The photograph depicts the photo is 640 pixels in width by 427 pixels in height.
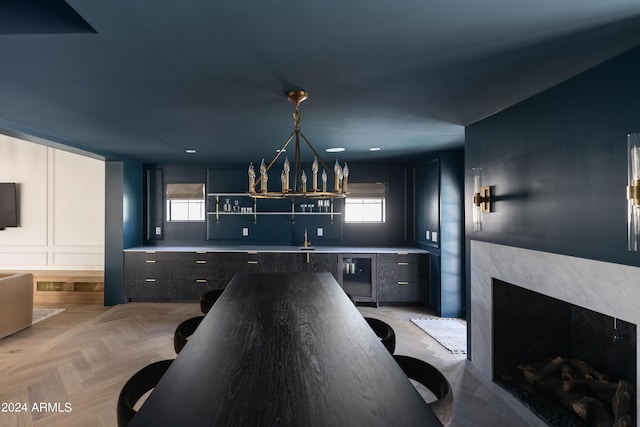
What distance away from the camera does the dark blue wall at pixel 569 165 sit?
1761 mm

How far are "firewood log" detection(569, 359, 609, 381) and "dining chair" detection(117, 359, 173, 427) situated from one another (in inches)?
118

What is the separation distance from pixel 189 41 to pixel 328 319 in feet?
5.25

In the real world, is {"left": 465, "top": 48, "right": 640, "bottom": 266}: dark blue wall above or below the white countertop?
above

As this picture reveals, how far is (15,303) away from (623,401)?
5.84 meters

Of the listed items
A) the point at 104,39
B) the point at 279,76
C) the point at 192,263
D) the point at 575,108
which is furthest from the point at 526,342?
the point at 192,263

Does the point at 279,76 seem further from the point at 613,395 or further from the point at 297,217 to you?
the point at 297,217

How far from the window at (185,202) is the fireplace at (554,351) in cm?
480

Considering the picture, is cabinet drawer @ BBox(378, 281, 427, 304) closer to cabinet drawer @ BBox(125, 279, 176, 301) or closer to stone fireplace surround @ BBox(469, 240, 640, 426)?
stone fireplace surround @ BBox(469, 240, 640, 426)

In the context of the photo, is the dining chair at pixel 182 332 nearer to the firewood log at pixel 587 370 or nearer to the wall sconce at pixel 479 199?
the wall sconce at pixel 479 199

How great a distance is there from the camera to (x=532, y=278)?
237 cm

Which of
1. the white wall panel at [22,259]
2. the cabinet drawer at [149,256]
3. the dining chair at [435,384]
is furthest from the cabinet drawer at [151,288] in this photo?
the dining chair at [435,384]

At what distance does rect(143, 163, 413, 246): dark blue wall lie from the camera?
18.7 feet

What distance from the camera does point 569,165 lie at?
2086mm

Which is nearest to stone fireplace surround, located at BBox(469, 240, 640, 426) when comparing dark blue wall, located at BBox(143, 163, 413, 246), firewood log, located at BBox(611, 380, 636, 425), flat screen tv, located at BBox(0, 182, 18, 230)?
firewood log, located at BBox(611, 380, 636, 425)
